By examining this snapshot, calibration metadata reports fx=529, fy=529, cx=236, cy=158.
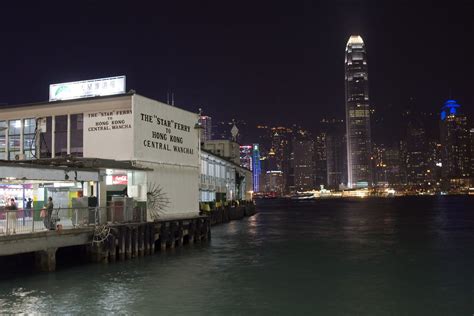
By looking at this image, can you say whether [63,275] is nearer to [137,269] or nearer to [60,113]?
[137,269]

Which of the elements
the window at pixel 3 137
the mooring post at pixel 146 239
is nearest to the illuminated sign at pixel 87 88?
the window at pixel 3 137

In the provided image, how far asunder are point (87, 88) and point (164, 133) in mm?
7305

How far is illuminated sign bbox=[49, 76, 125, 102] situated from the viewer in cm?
3906

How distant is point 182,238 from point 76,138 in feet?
34.7

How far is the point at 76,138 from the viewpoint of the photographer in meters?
37.5

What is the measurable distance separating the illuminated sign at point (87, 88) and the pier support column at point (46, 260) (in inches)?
590

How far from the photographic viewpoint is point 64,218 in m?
28.7

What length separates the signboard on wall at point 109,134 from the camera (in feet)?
115

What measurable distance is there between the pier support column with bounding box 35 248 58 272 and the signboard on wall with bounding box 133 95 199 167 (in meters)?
9.59

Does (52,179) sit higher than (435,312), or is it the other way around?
(52,179)

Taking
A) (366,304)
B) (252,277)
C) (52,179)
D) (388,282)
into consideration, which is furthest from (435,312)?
(52,179)

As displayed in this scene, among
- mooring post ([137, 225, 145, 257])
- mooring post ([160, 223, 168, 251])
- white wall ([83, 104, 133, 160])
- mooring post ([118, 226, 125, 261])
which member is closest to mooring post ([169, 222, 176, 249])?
mooring post ([160, 223, 168, 251])

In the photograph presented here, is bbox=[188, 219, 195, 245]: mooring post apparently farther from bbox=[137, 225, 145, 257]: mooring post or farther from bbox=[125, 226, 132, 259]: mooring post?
bbox=[125, 226, 132, 259]: mooring post

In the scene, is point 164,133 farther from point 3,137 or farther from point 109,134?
point 3,137
